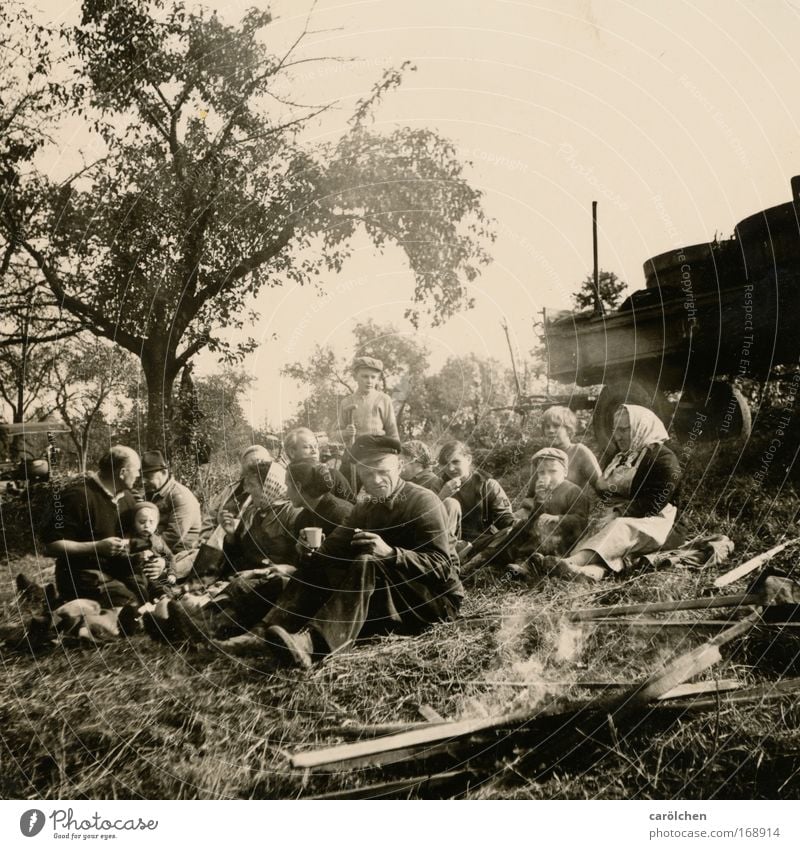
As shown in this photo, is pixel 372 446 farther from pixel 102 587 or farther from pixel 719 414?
pixel 719 414

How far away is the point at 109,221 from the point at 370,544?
5.05 feet

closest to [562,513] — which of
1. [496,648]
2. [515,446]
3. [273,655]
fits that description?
[515,446]

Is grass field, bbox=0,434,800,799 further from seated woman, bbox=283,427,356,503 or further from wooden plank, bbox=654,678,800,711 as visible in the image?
seated woman, bbox=283,427,356,503

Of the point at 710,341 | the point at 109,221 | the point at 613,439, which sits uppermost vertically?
the point at 109,221

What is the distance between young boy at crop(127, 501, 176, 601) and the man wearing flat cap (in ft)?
1.10

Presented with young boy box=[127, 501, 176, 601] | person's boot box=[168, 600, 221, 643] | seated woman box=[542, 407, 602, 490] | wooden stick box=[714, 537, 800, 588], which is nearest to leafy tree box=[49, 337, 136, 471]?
young boy box=[127, 501, 176, 601]

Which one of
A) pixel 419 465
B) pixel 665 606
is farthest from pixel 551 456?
pixel 665 606

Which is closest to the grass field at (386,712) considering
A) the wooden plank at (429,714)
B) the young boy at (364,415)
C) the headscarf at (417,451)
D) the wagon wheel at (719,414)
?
the wooden plank at (429,714)

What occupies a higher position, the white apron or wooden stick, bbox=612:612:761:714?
the white apron

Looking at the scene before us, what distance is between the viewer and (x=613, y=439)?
2424 mm

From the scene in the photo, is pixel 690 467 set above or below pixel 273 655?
above

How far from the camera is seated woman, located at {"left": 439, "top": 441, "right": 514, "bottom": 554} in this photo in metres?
2.31

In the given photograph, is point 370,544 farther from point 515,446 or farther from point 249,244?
point 249,244

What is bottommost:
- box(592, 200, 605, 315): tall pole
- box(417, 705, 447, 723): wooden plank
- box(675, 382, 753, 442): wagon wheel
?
box(417, 705, 447, 723): wooden plank
